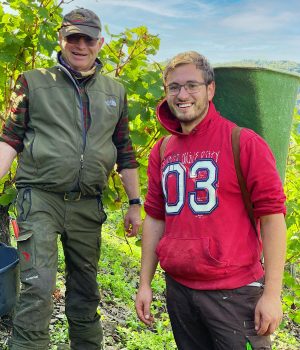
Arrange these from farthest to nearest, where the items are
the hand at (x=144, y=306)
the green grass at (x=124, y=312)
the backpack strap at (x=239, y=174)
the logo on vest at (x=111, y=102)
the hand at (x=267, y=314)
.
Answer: the green grass at (x=124, y=312) < the logo on vest at (x=111, y=102) < the hand at (x=144, y=306) < the backpack strap at (x=239, y=174) < the hand at (x=267, y=314)

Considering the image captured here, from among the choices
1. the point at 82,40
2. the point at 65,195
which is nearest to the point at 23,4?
the point at 82,40

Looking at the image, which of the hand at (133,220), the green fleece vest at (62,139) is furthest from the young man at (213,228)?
the hand at (133,220)

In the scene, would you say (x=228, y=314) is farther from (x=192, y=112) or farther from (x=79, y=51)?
(x=79, y=51)

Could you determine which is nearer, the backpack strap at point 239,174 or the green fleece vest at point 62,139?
the backpack strap at point 239,174

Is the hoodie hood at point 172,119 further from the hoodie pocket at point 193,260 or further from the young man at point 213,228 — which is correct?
the hoodie pocket at point 193,260

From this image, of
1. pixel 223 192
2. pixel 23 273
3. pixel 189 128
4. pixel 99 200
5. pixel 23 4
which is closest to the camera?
pixel 223 192

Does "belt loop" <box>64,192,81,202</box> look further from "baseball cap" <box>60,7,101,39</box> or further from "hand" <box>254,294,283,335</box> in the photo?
"hand" <box>254,294,283,335</box>

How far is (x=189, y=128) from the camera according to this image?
2695 mm

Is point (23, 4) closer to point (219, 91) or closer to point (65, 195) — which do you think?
point (65, 195)

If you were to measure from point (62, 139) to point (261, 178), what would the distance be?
1.58m

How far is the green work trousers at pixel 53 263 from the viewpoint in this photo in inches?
129

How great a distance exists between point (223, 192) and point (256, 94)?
65cm

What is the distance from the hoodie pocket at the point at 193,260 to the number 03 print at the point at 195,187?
16 cm

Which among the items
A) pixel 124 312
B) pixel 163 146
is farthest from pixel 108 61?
pixel 124 312
